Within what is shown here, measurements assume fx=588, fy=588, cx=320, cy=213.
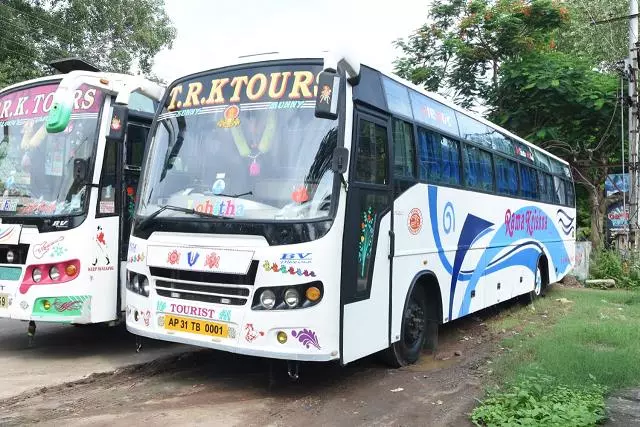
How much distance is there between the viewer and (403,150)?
618 cm

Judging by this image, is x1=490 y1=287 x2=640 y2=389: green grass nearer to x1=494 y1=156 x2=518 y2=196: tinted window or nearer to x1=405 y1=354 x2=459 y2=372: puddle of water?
x1=405 y1=354 x2=459 y2=372: puddle of water

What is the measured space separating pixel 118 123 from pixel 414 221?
3220 millimetres

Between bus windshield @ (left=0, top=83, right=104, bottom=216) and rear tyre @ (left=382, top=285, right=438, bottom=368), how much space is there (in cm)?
358

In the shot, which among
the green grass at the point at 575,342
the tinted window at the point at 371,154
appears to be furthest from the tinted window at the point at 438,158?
the green grass at the point at 575,342

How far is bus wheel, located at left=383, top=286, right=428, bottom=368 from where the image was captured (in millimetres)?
6223

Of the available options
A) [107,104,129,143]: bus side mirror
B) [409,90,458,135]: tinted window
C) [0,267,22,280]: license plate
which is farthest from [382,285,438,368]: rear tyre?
[0,267,22,280]: license plate

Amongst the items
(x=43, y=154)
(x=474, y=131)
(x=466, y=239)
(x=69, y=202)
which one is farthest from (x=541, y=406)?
(x=43, y=154)

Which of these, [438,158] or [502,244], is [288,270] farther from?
[502,244]

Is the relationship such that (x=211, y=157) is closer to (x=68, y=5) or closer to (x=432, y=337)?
(x=432, y=337)

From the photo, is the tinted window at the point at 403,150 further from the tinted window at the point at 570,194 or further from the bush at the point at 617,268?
the bush at the point at 617,268

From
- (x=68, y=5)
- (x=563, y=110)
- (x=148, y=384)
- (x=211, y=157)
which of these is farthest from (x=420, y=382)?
(x=68, y=5)

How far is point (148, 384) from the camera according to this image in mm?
5629

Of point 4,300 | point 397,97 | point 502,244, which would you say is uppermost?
point 397,97

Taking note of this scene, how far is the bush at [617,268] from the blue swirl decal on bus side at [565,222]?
7.64ft
